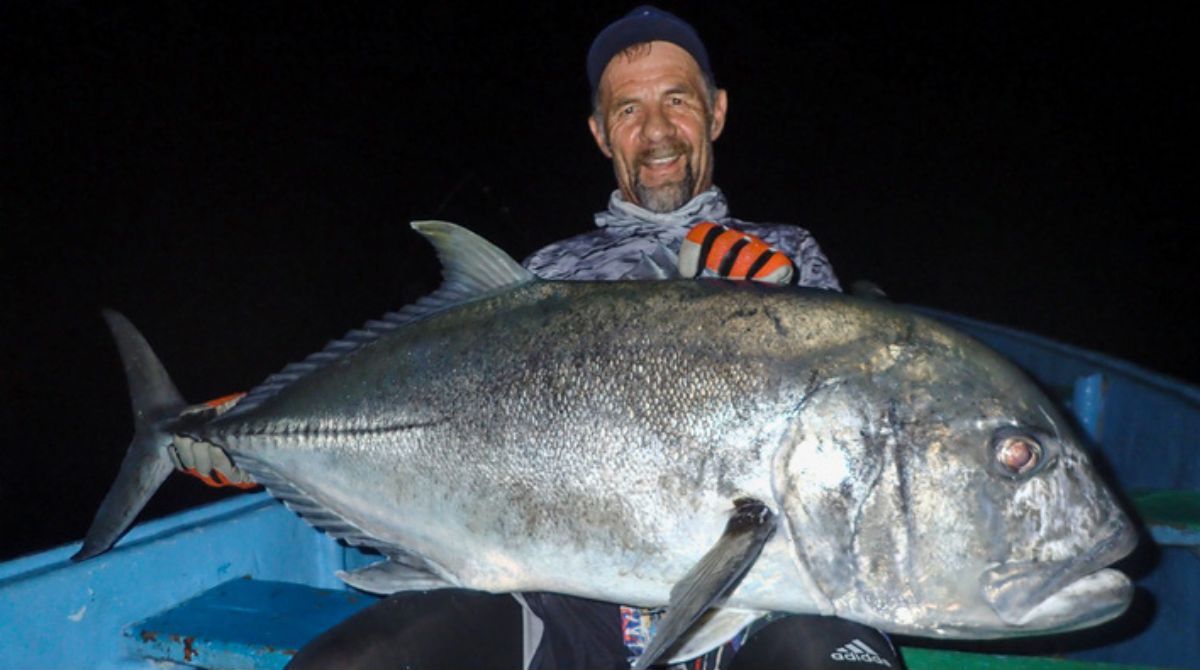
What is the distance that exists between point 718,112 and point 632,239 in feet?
2.33

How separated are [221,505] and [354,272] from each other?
31031 mm

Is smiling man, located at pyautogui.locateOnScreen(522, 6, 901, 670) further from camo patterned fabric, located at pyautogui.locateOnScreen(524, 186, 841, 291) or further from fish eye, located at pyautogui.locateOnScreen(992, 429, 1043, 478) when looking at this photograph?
fish eye, located at pyautogui.locateOnScreen(992, 429, 1043, 478)

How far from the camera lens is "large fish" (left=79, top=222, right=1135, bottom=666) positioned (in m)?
1.41

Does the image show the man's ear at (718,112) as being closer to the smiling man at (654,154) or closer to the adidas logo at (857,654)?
the smiling man at (654,154)

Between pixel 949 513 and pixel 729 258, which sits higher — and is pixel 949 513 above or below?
below

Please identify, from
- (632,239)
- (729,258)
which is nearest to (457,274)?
(729,258)

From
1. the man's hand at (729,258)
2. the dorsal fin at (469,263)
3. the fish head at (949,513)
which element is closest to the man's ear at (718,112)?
the man's hand at (729,258)

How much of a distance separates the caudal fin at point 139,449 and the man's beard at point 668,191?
6.04 ft

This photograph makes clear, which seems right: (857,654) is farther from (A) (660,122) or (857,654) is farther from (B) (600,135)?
(B) (600,135)

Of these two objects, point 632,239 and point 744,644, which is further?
point 632,239

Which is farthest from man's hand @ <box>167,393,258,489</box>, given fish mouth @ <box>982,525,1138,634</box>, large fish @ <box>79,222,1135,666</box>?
fish mouth @ <box>982,525,1138,634</box>

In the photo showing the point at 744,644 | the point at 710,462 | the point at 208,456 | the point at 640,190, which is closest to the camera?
the point at 710,462

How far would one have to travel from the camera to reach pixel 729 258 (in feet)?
6.59

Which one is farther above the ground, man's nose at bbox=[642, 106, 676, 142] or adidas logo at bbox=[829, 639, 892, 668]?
man's nose at bbox=[642, 106, 676, 142]
